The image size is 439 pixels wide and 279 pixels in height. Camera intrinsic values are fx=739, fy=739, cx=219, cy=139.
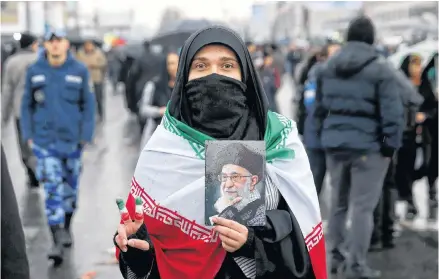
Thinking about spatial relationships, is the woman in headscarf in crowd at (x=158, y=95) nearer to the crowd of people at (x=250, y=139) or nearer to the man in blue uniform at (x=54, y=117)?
the crowd of people at (x=250, y=139)

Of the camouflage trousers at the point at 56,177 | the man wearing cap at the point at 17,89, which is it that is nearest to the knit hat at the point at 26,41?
the man wearing cap at the point at 17,89

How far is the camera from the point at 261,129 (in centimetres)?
281

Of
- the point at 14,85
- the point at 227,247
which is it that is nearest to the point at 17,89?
the point at 14,85

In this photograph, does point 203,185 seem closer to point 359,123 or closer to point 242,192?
point 242,192

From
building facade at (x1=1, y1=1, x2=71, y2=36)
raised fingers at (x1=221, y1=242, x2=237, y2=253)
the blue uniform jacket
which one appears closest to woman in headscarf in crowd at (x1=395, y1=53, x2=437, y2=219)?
the blue uniform jacket

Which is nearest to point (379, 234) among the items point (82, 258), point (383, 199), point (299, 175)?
point (383, 199)

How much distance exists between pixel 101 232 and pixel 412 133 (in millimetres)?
3251

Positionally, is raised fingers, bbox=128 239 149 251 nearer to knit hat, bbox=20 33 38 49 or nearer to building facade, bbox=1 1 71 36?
knit hat, bbox=20 33 38 49

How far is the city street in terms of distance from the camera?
5.99 m

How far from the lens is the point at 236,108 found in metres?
2.76

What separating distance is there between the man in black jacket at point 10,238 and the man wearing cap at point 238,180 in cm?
63

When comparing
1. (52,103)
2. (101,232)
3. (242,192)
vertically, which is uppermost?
(242,192)

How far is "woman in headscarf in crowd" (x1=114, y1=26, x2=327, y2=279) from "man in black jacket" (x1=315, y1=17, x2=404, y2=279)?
8.59 feet

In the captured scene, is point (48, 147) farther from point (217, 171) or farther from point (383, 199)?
point (217, 171)
